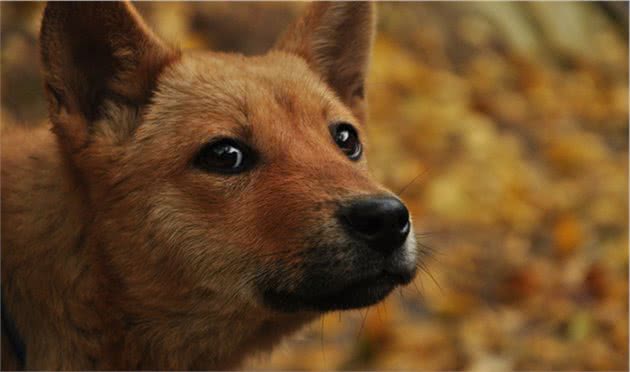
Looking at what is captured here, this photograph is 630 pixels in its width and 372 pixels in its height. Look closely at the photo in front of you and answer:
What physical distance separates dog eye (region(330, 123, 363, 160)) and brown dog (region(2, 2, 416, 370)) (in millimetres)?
158

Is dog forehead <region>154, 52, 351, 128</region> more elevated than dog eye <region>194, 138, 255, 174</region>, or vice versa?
dog forehead <region>154, 52, 351, 128</region>

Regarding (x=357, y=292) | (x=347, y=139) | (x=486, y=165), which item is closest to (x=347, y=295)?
(x=357, y=292)

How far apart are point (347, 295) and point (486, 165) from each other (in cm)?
487

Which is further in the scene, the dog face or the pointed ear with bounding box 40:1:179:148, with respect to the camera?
the pointed ear with bounding box 40:1:179:148

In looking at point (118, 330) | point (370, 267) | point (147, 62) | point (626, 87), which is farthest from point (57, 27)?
point (626, 87)

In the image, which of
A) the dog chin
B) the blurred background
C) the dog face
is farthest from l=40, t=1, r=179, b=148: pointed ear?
the blurred background

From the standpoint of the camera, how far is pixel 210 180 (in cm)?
361

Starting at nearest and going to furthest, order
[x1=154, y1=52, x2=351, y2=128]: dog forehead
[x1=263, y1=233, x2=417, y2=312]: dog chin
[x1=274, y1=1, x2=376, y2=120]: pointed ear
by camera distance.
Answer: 1. [x1=263, y1=233, x2=417, y2=312]: dog chin
2. [x1=154, y1=52, x2=351, y2=128]: dog forehead
3. [x1=274, y1=1, x2=376, y2=120]: pointed ear

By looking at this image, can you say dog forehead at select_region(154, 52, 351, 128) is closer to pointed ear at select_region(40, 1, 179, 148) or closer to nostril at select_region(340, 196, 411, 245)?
pointed ear at select_region(40, 1, 179, 148)

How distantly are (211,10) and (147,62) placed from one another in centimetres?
431

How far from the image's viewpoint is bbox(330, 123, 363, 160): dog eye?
13.3 feet

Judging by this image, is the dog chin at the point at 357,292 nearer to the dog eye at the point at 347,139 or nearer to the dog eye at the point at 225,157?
the dog eye at the point at 225,157

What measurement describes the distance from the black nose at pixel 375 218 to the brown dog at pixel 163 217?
12 millimetres

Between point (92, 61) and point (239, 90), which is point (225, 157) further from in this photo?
point (92, 61)
